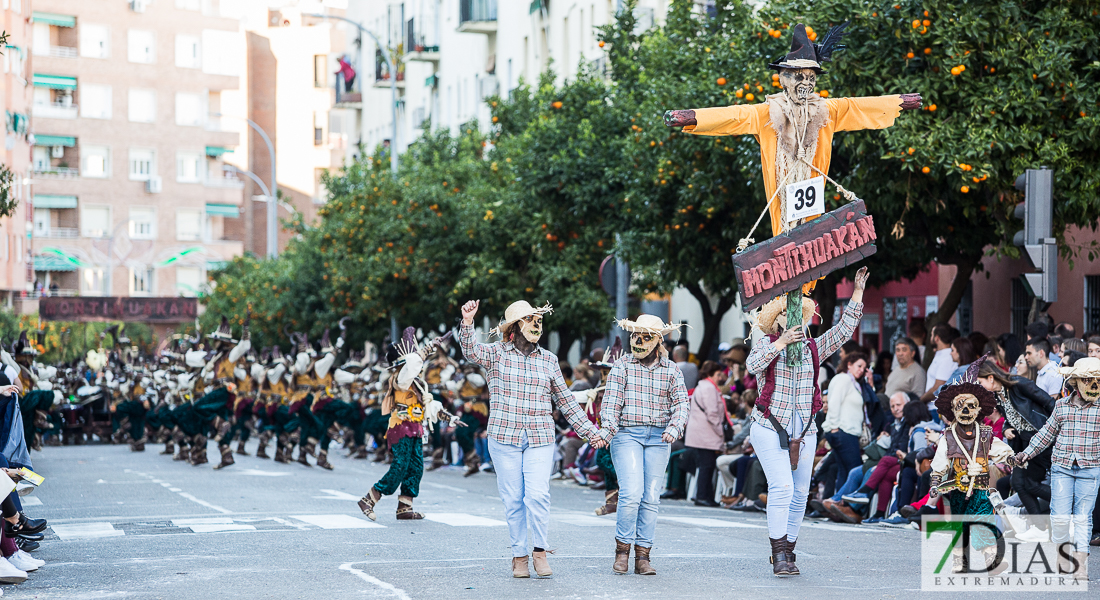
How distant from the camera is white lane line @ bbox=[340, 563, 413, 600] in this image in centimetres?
1005

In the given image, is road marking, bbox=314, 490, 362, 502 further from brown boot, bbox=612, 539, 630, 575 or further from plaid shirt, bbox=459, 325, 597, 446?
brown boot, bbox=612, 539, 630, 575

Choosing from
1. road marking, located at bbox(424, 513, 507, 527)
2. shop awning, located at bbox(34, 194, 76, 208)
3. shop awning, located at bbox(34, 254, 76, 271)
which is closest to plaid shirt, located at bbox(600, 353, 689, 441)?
road marking, located at bbox(424, 513, 507, 527)

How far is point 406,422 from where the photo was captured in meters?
15.8

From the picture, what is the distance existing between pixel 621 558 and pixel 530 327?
5.32ft

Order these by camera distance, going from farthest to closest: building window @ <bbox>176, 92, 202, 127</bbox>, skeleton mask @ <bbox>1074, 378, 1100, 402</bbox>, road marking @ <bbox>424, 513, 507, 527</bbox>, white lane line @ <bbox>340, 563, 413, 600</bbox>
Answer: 1. building window @ <bbox>176, 92, 202, 127</bbox>
2. road marking @ <bbox>424, 513, 507, 527</bbox>
3. skeleton mask @ <bbox>1074, 378, 1100, 402</bbox>
4. white lane line @ <bbox>340, 563, 413, 600</bbox>

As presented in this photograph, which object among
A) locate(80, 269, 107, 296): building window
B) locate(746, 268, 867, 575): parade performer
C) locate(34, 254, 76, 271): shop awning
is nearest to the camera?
locate(746, 268, 867, 575): parade performer

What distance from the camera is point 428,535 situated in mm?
13797

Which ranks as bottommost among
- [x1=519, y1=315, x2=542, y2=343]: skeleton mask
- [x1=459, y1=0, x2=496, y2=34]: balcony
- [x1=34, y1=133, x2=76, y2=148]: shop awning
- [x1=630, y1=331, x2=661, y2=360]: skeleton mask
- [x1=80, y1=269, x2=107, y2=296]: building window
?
[x1=630, y1=331, x2=661, y2=360]: skeleton mask

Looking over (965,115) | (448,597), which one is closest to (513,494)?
(448,597)

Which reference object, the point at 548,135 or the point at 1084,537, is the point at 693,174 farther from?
the point at 1084,537

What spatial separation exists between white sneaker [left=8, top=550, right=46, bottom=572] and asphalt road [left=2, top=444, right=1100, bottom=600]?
0.23 feet

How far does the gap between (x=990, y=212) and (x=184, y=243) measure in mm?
67029

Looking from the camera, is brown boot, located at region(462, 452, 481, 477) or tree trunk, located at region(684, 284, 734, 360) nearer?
brown boot, located at region(462, 452, 481, 477)

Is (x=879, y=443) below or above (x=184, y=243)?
below
